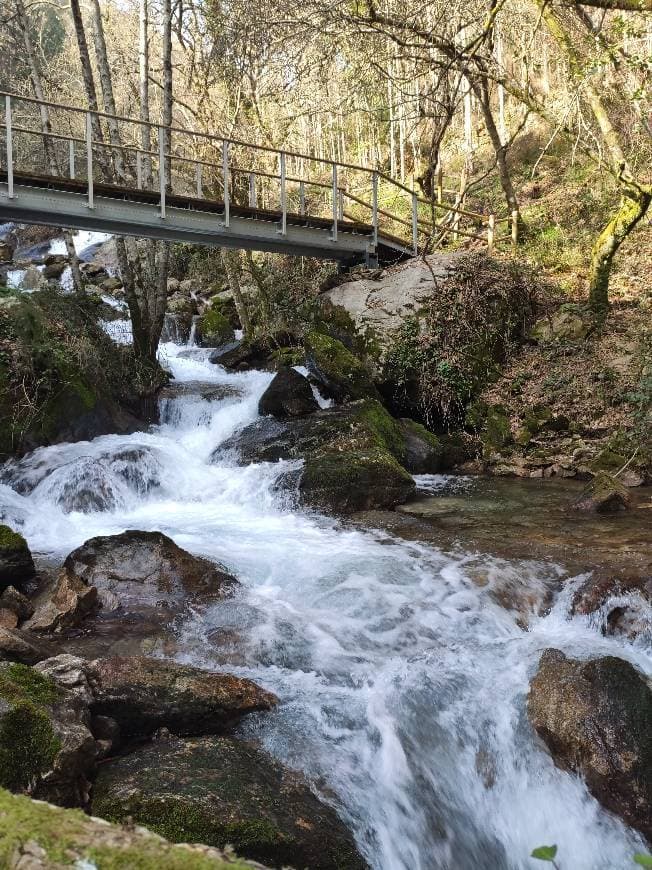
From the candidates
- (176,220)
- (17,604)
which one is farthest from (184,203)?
(17,604)

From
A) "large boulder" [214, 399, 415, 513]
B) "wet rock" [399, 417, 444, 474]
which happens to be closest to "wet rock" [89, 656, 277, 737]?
"large boulder" [214, 399, 415, 513]

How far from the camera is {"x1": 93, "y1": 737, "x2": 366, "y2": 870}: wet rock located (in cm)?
285

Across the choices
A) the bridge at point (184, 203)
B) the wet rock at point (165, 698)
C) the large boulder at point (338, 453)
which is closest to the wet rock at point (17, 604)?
the wet rock at point (165, 698)

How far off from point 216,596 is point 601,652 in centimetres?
316

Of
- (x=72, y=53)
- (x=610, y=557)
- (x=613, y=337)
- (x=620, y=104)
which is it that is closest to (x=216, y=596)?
(x=610, y=557)

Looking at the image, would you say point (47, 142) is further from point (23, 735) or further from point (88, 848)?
point (88, 848)

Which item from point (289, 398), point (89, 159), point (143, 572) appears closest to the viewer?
point (143, 572)

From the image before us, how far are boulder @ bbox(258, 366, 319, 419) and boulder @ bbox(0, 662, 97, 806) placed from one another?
7.83 m

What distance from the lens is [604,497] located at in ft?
25.5

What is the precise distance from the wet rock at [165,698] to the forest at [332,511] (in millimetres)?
17

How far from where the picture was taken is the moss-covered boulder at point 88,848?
1.15 meters

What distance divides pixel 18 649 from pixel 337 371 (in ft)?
25.7

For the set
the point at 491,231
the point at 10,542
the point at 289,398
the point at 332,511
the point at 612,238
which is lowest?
the point at 332,511

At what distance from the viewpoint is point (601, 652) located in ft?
15.6
